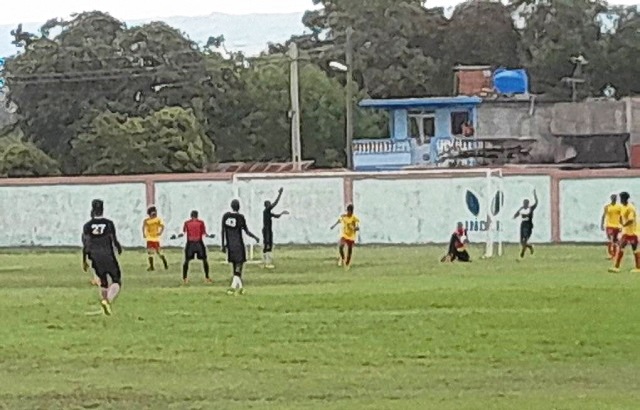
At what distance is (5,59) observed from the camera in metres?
76.1

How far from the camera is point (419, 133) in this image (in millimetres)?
68500

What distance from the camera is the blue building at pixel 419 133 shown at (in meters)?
66.2

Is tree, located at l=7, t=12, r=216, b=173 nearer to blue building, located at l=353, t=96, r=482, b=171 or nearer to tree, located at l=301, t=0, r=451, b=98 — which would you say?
blue building, located at l=353, t=96, r=482, b=171

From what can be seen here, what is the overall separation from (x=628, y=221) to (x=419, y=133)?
39.3 metres

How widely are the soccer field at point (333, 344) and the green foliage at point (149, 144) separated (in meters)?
33.5

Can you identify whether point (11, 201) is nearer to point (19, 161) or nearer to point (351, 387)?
point (19, 161)

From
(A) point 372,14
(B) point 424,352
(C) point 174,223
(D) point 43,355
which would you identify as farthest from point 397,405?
(A) point 372,14

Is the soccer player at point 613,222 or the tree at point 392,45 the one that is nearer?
the soccer player at point 613,222

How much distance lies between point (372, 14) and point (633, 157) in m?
25.7

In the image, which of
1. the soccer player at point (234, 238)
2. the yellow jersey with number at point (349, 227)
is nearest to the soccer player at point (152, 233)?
the yellow jersey with number at point (349, 227)

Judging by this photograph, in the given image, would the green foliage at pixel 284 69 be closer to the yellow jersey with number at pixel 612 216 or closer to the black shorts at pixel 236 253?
the yellow jersey with number at pixel 612 216

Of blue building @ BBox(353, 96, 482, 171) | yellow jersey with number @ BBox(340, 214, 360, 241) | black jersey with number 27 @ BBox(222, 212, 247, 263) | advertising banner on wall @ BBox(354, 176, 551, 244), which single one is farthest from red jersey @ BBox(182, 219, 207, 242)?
blue building @ BBox(353, 96, 482, 171)

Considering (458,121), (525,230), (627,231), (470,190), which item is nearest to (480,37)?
(458,121)

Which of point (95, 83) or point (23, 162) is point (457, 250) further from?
point (95, 83)
